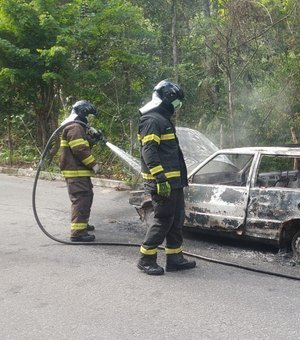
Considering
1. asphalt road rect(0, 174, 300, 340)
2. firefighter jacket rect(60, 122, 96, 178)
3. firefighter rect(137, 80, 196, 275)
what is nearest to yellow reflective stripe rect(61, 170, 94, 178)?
firefighter jacket rect(60, 122, 96, 178)

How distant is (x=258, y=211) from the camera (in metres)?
5.53

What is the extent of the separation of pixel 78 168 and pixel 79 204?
0.47 m

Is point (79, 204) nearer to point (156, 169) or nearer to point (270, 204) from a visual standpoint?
point (156, 169)

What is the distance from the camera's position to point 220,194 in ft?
19.2

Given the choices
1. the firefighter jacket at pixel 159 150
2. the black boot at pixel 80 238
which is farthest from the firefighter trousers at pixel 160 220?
the black boot at pixel 80 238

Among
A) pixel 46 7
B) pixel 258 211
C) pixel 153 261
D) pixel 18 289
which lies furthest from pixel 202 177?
pixel 46 7

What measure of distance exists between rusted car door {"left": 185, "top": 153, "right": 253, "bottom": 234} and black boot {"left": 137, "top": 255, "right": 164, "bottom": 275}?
1192 mm

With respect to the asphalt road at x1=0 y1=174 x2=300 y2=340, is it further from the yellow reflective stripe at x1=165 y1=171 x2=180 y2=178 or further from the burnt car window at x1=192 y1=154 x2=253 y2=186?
the yellow reflective stripe at x1=165 y1=171 x2=180 y2=178

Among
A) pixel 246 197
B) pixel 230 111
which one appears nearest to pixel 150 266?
pixel 246 197

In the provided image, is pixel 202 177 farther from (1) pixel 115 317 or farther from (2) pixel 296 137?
(2) pixel 296 137

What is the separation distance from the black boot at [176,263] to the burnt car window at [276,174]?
51.2 inches

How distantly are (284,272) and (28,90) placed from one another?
872 cm

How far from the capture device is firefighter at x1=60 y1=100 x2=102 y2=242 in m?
6.20

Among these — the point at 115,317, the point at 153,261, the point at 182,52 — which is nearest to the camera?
the point at 115,317
